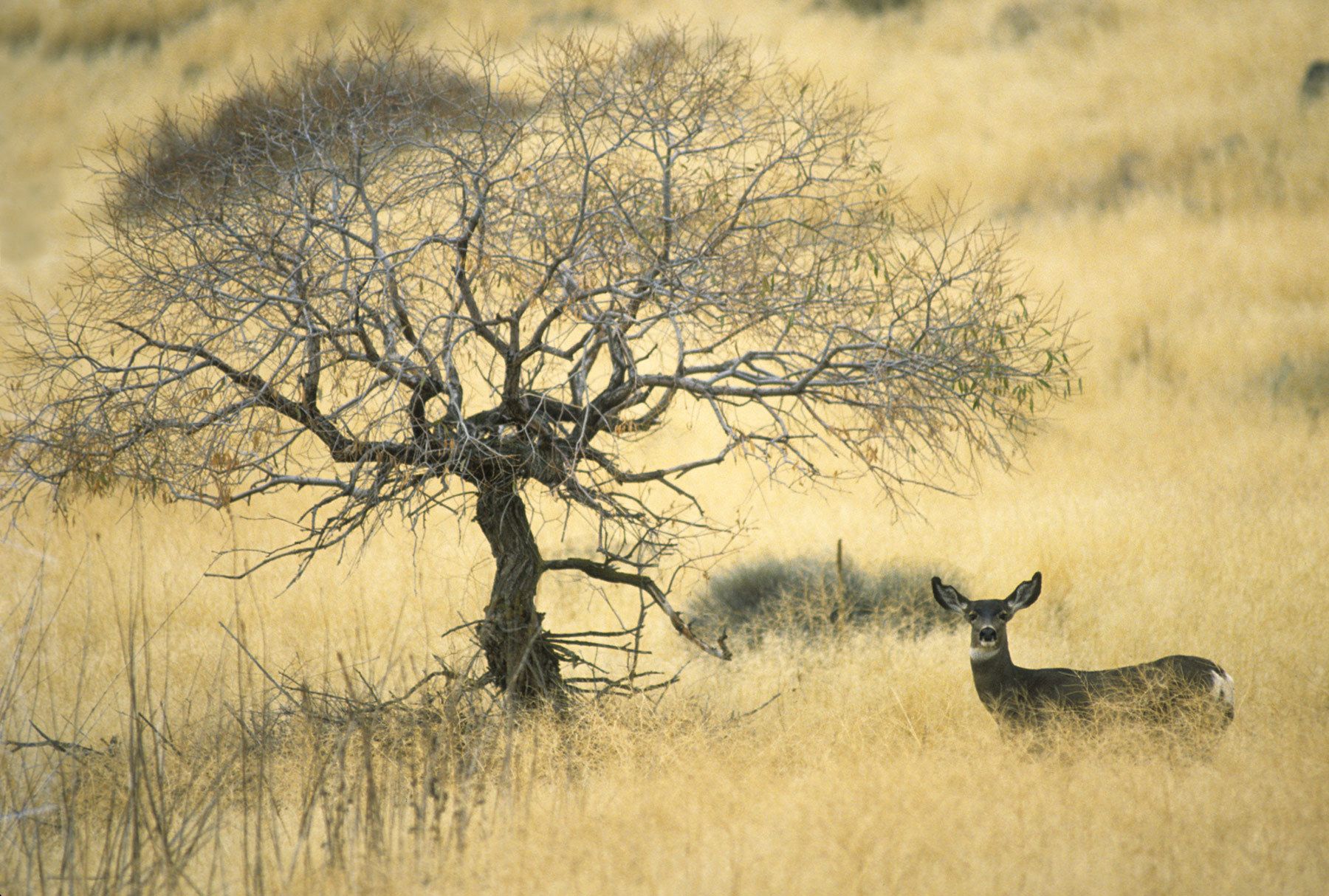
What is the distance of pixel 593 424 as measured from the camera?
7230 mm

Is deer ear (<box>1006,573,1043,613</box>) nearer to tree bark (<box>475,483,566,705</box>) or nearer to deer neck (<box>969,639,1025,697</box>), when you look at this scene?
deer neck (<box>969,639,1025,697</box>)

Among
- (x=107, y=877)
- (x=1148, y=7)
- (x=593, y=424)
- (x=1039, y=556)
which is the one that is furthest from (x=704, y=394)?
(x=1148, y=7)

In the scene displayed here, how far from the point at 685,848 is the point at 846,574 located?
7004mm

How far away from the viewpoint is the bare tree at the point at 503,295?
20.6ft

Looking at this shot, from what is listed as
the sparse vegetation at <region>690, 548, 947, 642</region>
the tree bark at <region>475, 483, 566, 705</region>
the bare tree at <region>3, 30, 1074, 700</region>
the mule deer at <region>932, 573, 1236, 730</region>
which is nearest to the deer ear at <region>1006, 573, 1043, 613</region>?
the mule deer at <region>932, 573, 1236, 730</region>

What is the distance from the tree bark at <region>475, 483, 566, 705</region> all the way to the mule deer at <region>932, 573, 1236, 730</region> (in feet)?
8.75

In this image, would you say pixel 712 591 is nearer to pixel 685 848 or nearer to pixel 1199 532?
pixel 1199 532

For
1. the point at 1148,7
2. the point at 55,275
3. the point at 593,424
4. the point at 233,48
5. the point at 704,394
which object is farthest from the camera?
the point at 1148,7

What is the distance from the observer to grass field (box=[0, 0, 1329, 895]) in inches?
203

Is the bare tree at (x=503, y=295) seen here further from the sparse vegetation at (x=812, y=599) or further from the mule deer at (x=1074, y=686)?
the sparse vegetation at (x=812, y=599)

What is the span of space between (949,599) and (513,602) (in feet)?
9.28

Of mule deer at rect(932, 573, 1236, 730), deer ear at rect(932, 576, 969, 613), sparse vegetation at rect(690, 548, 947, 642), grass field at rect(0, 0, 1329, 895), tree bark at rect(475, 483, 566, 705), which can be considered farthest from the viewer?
sparse vegetation at rect(690, 548, 947, 642)

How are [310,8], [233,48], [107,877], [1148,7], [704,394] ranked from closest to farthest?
[107,877], [704,394], [310,8], [233,48], [1148,7]

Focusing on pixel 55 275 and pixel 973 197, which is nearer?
pixel 55 275
